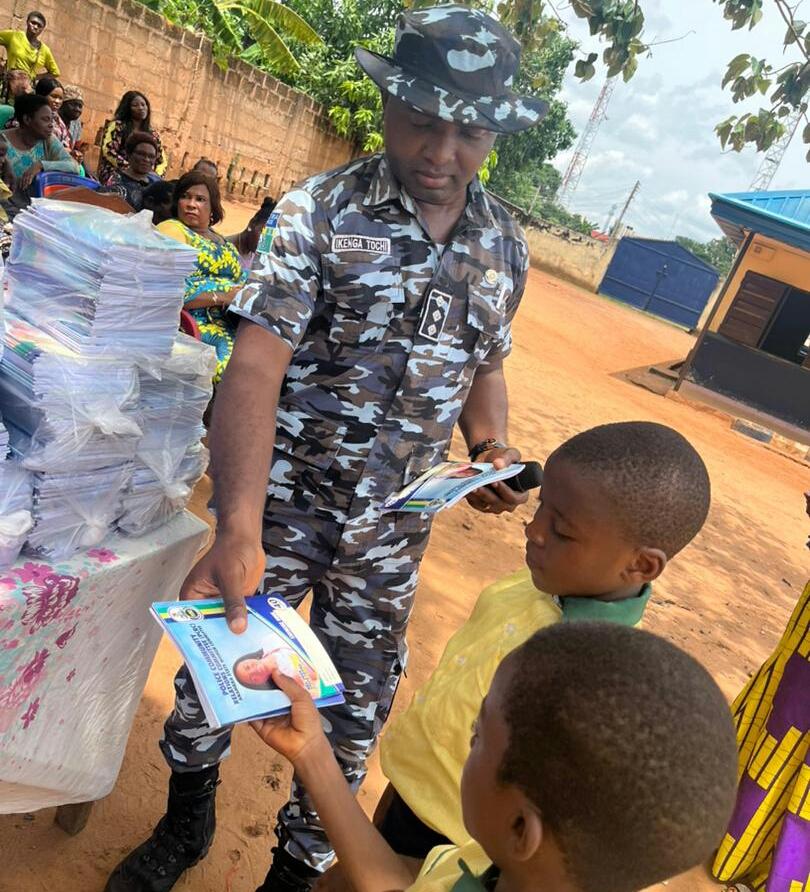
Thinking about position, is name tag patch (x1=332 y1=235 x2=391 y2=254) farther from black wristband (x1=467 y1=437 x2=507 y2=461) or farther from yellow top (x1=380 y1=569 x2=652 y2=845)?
yellow top (x1=380 y1=569 x2=652 y2=845)

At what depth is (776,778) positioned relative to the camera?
8.78 ft

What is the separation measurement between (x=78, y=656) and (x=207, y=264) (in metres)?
2.61

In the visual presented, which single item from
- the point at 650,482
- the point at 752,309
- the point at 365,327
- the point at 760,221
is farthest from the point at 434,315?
the point at 752,309

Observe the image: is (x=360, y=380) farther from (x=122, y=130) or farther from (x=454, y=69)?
(x=122, y=130)

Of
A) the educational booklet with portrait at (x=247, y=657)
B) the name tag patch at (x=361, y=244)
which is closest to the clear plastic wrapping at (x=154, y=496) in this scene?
the educational booklet with portrait at (x=247, y=657)

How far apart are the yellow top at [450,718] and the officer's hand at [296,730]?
287 mm

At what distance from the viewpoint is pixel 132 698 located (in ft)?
6.47

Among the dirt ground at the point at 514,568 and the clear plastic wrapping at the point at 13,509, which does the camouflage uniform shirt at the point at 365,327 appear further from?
the dirt ground at the point at 514,568

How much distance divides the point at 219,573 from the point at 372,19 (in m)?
25.6

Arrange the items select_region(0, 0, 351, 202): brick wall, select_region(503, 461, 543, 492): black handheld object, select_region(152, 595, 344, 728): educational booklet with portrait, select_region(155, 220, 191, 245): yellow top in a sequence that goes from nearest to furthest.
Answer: select_region(152, 595, 344, 728): educational booklet with portrait
select_region(503, 461, 543, 492): black handheld object
select_region(155, 220, 191, 245): yellow top
select_region(0, 0, 351, 202): brick wall

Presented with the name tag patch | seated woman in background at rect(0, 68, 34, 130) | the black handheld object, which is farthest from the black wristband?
seated woman in background at rect(0, 68, 34, 130)

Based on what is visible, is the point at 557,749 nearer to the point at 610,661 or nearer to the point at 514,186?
the point at 610,661

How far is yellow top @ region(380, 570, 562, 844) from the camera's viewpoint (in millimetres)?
1332

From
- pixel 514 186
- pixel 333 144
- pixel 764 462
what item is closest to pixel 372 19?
pixel 333 144
